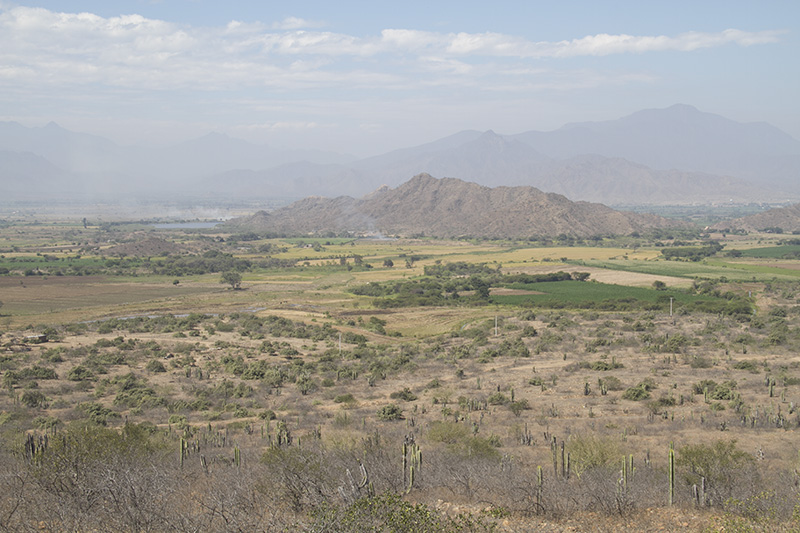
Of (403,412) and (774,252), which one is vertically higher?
(774,252)

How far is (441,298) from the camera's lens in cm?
7525

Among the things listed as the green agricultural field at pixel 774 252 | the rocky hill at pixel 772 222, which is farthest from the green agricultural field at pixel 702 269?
the rocky hill at pixel 772 222

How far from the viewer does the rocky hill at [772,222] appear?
7086 inches

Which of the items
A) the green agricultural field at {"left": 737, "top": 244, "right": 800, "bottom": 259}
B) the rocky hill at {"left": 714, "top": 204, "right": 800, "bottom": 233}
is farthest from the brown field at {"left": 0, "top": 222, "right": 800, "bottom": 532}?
the rocky hill at {"left": 714, "top": 204, "right": 800, "bottom": 233}

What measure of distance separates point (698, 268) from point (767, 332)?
179 feet

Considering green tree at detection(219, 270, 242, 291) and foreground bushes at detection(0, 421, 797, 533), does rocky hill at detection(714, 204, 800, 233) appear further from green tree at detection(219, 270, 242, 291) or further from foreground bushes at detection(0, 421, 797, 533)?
foreground bushes at detection(0, 421, 797, 533)

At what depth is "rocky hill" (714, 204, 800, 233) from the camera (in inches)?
7086

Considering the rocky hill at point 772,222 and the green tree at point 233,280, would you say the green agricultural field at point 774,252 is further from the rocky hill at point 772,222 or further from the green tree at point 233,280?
the green tree at point 233,280

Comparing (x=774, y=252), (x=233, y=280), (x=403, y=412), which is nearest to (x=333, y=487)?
(x=403, y=412)

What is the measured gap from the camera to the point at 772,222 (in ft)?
604

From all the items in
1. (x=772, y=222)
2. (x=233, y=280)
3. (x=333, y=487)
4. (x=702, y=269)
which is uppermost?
(x=772, y=222)

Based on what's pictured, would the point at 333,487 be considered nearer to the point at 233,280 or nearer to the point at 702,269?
the point at 233,280

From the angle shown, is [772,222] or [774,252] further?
[772,222]

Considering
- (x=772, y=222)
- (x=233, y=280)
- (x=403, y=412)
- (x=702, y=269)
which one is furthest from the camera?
(x=772, y=222)
